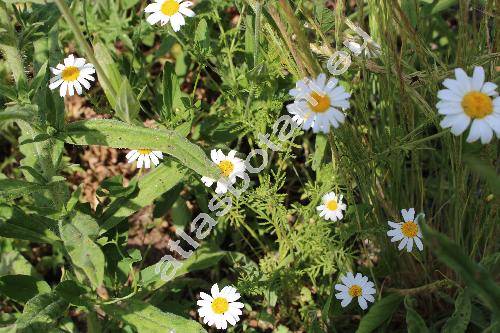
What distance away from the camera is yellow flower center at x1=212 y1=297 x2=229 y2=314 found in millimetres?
1452

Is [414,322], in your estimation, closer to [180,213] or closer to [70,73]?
[180,213]

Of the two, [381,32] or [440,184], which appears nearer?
[381,32]

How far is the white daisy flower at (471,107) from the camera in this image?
1.04m

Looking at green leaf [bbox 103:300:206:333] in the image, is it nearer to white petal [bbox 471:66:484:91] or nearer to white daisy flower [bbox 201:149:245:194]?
white daisy flower [bbox 201:149:245:194]

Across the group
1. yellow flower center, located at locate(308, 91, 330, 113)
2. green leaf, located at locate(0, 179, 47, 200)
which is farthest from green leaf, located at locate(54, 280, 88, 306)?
yellow flower center, located at locate(308, 91, 330, 113)

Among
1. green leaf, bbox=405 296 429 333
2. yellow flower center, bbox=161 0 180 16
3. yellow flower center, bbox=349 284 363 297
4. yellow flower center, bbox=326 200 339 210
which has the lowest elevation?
green leaf, bbox=405 296 429 333

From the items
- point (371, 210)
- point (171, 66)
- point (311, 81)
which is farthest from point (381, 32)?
point (171, 66)

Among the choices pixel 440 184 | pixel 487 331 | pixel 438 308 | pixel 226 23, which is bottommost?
pixel 487 331

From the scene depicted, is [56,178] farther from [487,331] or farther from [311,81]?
[487,331]

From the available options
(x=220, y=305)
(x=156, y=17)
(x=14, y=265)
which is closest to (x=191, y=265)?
(x=220, y=305)

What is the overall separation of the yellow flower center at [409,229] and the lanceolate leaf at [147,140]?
1.42 feet

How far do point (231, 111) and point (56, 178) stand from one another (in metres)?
0.50

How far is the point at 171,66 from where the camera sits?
1593mm

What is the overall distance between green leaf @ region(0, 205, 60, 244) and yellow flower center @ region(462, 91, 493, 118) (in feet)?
3.02
